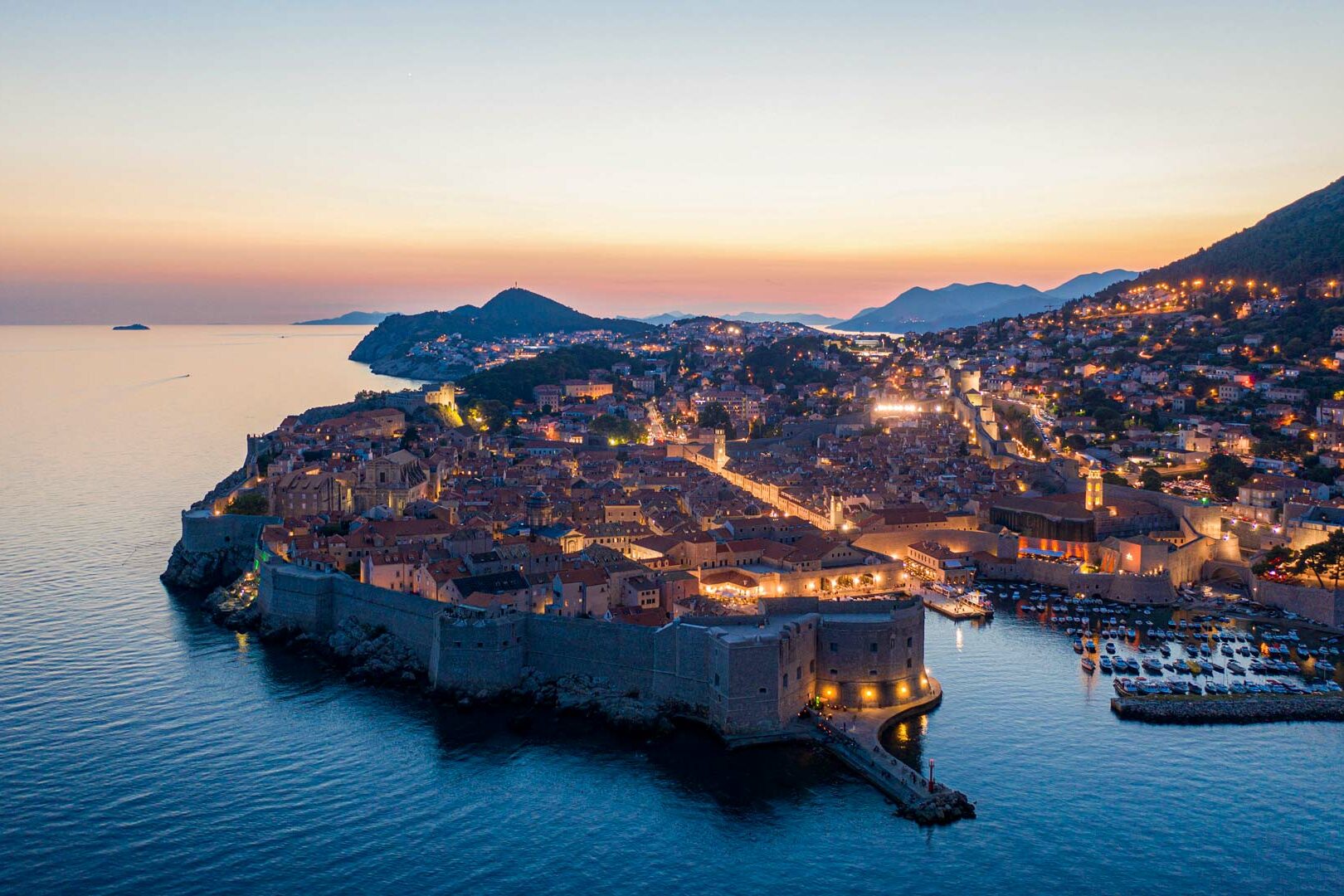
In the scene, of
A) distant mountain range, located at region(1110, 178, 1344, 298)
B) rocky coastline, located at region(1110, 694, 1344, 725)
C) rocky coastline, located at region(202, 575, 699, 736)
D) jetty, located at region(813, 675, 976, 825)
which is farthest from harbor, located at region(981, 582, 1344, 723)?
distant mountain range, located at region(1110, 178, 1344, 298)

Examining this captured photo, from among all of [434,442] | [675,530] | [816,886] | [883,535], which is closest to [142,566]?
[675,530]

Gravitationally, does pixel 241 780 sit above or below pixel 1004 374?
below

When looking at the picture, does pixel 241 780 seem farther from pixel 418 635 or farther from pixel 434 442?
pixel 434 442

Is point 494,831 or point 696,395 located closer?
point 494,831

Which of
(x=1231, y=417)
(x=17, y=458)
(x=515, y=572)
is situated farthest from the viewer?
(x=17, y=458)

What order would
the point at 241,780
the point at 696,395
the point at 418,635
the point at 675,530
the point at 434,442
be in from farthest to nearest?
the point at 696,395 < the point at 434,442 < the point at 675,530 < the point at 418,635 < the point at 241,780

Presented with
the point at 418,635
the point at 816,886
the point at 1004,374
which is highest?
the point at 1004,374

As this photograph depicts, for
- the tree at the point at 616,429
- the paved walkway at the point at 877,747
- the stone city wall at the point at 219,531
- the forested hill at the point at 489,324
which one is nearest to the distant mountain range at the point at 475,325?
the forested hill at the point at 489,324

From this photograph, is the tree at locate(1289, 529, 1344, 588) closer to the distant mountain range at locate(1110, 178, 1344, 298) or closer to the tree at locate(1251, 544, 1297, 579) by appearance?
the tree at locate(1251, 544, 1297, 579)
